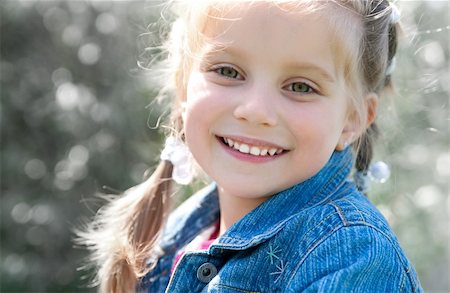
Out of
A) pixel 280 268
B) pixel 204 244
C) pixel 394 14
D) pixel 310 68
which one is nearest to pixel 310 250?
pixel 280 268

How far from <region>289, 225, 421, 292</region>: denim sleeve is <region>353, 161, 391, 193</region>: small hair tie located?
0.46 m

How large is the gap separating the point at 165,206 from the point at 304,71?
704mm

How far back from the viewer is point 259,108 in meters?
1.45

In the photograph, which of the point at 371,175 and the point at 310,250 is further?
the point at 371,175

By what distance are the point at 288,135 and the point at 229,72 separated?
0.19m

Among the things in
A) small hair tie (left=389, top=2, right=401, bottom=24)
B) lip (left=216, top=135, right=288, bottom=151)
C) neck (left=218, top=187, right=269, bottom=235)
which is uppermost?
small hair tie (left=389, top=2, right=401, bottom=24)

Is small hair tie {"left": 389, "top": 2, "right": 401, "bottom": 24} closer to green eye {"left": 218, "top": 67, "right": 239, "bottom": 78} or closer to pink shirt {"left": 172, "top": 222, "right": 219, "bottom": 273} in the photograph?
green eye {"left": 218, "top": 67, "right": 239, "bottom": 78}

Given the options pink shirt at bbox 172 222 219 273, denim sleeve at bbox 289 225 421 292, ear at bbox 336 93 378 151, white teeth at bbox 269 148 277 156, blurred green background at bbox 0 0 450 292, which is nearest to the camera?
denim sleeve at bbox 289 225 421 292

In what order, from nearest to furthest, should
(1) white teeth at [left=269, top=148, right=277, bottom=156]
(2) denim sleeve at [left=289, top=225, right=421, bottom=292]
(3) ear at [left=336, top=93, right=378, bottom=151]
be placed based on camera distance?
(2) denim sleeve at [left=289, top=225, right=421, bottom=292] → (1) white teeth at [left=269, top=148, right=277, bottom=156] → (3) ear at [left=336, top=93, right=378, bottom=151]

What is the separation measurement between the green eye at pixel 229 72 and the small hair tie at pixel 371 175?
1.68 ft

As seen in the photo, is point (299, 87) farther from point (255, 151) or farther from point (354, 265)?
point (354, 265)

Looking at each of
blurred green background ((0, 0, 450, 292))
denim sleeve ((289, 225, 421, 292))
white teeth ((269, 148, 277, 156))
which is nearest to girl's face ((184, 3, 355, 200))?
white teeth ((269, 148, 277, 156))

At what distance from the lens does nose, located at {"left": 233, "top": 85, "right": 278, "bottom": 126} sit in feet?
4.76

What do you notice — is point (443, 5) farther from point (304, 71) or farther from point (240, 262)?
point (240, 262)
